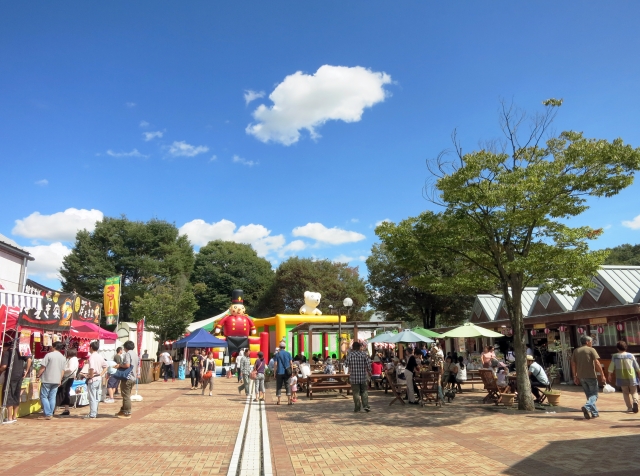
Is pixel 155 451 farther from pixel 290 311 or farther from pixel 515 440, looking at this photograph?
pixel 290 311

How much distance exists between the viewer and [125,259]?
147ft

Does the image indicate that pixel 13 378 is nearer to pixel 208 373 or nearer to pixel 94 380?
pixel 94 380

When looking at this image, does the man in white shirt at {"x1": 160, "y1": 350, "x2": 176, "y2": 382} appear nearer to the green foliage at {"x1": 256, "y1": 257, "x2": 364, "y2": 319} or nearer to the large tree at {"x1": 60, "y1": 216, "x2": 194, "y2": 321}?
the large tree at {"x1": 60, "y1": 216, "x2": 194, "y2": 321}

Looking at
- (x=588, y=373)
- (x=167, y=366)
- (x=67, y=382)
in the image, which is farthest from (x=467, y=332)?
(x=167, y=366)

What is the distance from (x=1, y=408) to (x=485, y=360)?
528 inches

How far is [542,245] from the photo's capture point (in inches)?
431

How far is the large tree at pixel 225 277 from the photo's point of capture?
53594 mm

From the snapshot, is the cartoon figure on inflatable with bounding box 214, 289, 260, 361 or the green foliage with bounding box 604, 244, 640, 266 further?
the green foliage with bounding box 604, 244, 640, 266

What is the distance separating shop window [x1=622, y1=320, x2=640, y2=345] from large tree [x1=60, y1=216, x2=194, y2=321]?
38138mm

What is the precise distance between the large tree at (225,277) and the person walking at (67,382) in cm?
4095

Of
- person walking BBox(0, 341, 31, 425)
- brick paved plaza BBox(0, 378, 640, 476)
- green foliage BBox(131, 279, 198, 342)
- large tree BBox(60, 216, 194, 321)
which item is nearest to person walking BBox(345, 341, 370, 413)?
brick paved plaza BBox(0, 378, 640, 476)

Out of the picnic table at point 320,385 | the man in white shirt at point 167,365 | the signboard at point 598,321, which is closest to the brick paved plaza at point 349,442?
the picnic table at point 320,385

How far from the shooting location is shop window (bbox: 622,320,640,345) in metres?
15.5

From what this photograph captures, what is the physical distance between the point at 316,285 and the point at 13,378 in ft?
124
